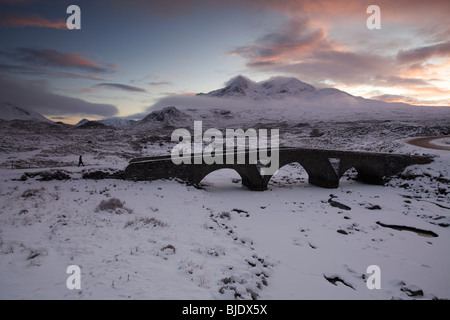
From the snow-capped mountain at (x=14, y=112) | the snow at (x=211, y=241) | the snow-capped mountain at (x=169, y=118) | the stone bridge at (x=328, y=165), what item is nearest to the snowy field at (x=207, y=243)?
the snow at (x=211, y=241)

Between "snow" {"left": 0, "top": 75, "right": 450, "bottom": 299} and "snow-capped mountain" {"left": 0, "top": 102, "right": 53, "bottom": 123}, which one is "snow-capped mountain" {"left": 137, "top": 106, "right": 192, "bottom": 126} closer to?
"snow-capped mountain" {"left": 0, "top": 102, "right": 53, "bottom": 123}

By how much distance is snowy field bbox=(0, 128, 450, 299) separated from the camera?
6766mm

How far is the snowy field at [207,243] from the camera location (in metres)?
6.77

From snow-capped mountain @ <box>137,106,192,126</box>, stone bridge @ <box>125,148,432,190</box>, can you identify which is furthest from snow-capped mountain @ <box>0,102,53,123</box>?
stone bridge @ <box>125,148,432,190</box>

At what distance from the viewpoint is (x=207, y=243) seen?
10531 mm

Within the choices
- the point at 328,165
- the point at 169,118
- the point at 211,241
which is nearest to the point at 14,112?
the point at 169,118

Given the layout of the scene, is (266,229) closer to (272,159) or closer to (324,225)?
(324,225)

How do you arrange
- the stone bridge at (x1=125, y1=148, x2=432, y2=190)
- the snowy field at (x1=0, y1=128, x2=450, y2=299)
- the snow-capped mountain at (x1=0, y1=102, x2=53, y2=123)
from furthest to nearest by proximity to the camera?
the snow-capped mountain at (x1=0, y1=102, x2=53, y2=123), the stone bridge at (x1=125, y1=148, x2=432, y2=190), the snowy field at (x1=0, y1=128, x2=450, y2=299)

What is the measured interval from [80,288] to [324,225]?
44.2 ft

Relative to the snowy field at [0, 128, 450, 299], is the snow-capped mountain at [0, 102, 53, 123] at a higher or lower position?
higher

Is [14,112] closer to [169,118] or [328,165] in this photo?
[169,118]

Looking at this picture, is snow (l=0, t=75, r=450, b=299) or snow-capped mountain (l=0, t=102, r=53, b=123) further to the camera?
snow-capped mountain (l=0, t=102, r=53, b=123)

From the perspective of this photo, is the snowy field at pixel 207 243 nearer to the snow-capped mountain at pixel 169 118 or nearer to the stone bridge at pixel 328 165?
the stone bridge at pixel 328 165
